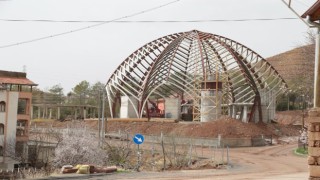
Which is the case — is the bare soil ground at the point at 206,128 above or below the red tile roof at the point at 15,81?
below

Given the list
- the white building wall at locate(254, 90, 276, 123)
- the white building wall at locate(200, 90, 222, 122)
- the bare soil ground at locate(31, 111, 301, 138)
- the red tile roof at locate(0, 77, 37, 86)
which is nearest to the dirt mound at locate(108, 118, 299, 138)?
the bare soil ground at locate(31, 111, 301, 138)

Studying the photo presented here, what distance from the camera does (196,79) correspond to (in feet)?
218

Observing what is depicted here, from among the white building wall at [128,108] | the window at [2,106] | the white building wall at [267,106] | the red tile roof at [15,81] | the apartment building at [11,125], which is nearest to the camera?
the apartment building at [11,125]

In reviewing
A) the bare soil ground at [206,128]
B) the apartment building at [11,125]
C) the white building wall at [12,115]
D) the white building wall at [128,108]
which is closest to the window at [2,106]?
the apartment building at [11,125]

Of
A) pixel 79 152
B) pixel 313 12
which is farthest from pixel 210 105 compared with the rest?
pixel 313 12

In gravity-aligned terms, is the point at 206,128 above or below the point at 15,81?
below

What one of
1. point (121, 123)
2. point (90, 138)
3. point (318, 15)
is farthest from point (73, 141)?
point (318, 15)

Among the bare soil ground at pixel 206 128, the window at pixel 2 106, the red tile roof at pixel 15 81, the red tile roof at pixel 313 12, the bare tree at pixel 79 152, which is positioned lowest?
the bare tree at pixel 79 152

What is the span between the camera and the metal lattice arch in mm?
68125

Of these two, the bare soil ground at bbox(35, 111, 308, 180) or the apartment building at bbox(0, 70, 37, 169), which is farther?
the apartment building at bbox(0, 70, 37, 169)

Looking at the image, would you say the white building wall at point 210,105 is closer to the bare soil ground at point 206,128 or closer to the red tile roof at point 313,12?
the bare soil ground at point 206,128

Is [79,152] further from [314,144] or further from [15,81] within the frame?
[314,144]

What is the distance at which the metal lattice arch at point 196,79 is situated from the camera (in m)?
68.1

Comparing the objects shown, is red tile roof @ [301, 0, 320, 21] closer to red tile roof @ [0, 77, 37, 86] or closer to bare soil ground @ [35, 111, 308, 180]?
bare soil ground @ [35, 111, 308, 180]
